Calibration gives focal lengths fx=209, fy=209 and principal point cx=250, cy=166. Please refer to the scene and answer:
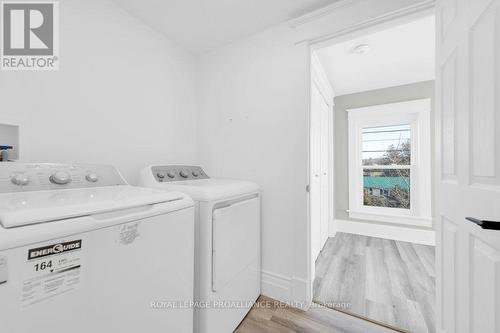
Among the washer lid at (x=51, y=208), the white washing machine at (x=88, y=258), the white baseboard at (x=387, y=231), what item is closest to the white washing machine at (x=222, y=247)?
A: the white washing machine at (x=88, y=258)

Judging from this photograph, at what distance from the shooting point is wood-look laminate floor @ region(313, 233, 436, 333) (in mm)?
1527

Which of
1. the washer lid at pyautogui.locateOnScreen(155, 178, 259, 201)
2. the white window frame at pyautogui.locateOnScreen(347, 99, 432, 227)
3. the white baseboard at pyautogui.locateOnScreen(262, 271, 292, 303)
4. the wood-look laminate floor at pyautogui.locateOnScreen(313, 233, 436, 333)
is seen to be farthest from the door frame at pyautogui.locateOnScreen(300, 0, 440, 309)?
the white window frame at pyautogui.locateOnScreen(347, 99, 432, 227)

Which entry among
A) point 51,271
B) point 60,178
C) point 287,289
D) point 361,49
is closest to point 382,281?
point 287,289

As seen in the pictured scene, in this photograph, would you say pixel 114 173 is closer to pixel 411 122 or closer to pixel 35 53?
pixel 35 53

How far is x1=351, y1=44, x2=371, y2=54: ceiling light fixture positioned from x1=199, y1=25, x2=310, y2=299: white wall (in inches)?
33.3

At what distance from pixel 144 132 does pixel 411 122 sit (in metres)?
3.54

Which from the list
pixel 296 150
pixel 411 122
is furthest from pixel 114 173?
pixel 411 122

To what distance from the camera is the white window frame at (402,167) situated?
2938 mm

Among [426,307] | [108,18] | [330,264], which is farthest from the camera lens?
[330,264]

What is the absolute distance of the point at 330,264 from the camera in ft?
7.45

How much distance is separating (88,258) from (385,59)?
2.96 meters

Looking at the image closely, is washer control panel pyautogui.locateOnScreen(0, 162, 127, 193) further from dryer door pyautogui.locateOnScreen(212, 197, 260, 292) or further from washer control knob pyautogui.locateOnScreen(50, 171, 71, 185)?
dryer door pyautogui.locateOnScreen(212, 197, 260, 292)

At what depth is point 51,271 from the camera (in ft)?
1.94

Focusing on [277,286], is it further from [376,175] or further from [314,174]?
[376,175]
